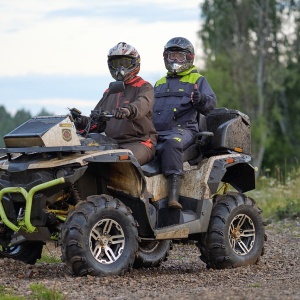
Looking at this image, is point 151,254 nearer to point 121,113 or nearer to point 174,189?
point 174,189

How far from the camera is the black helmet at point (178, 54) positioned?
12.0 metres

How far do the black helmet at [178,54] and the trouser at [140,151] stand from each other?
1230 mm

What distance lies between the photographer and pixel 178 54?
39.5ft

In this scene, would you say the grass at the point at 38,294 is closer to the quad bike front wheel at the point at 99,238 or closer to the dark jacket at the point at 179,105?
the quad bike front wheel at the point at 99,238

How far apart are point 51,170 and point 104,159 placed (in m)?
0.54

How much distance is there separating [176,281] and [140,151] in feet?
4.85

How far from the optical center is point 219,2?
63844 millimetres

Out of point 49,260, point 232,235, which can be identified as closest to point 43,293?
point 232,235

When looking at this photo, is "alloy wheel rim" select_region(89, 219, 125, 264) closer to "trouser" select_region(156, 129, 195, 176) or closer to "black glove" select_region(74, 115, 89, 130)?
"trouser" select_region(156, 129, 195, 176)

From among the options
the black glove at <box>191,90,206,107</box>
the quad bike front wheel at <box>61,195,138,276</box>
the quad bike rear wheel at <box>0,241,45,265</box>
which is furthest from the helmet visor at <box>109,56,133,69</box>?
the quad bike rear wheel at <box>0,241,45,265</box>

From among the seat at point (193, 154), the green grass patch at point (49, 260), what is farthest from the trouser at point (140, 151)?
the green grass patch at point (49, 260)

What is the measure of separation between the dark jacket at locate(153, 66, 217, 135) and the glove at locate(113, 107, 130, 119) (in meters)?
1.06

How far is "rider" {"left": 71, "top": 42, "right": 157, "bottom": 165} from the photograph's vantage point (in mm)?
11117

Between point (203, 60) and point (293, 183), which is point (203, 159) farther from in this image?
point (203, 60)
